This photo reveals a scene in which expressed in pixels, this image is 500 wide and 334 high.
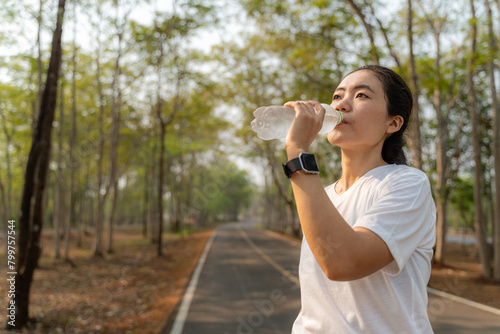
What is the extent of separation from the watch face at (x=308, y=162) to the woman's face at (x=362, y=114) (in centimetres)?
24

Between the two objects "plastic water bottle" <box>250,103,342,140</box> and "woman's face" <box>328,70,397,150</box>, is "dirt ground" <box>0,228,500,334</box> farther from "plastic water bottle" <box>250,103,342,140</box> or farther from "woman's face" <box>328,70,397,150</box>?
"woman's face" <box>328,70,397,150</box>

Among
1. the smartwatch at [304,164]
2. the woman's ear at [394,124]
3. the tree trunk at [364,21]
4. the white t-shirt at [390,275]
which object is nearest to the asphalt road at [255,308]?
the white t-shirt at [390,275]

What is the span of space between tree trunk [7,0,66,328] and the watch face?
568cm

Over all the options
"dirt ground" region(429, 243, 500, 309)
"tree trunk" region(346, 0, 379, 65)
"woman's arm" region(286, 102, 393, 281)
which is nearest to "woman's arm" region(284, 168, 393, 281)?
"woman's arm" region(286, 102, 393, 281)

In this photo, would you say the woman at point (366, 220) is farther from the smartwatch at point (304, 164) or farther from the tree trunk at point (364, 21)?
the tree trunk at point (364, 21)

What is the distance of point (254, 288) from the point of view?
31.2ft

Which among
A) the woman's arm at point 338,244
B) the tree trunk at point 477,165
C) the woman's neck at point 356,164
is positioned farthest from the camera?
the tree trunk at point 477,165

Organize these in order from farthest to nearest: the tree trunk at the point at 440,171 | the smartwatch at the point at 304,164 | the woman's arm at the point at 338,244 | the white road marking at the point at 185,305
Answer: the tree trunk at the point at 440,171, the white road marking at the point at 185,305, the smartwatch at the point at 304,164, the woman's arm at the point at 338,244

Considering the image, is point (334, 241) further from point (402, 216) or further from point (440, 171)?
point (440, 171)

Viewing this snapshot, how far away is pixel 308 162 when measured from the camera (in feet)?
4.06

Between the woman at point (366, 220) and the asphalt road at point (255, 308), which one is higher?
the woman at point (366, 220)

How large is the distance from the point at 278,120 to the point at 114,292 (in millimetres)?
9318

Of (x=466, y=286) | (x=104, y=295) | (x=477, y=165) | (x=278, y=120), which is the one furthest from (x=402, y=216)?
(x=477, y=165)

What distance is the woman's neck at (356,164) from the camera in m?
1.52
